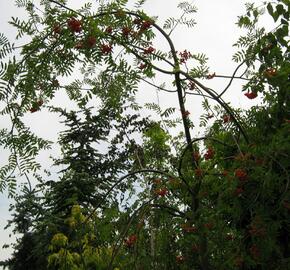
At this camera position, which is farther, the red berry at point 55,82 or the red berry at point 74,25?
the red berry at point 55,82

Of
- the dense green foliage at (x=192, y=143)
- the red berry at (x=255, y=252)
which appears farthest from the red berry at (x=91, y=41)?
the red berry at (x=255, y=252)

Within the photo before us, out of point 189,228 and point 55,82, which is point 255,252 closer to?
point 189,228

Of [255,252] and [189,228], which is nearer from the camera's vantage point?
[255,252]

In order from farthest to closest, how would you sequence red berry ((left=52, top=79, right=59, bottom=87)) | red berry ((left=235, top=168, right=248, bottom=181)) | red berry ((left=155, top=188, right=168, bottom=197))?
1. red berry ((left=155, top=188, right=168, bottom=197))
2. red berry ((left=52, top=79, right=59, bottom=87))
3. red berry ((left=235, top=168, right=248, bottom=181))

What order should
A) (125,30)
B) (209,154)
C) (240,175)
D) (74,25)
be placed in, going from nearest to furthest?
(240,175)
(74,25)
(125,30)
(209,154)

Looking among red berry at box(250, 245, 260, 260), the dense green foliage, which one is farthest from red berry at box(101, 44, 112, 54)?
red berry at box(250, 245, 260, 260)

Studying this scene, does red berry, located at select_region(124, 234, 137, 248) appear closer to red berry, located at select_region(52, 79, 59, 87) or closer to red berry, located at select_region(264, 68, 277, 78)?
red berry, located at select_region(52, 79, 59, 87)

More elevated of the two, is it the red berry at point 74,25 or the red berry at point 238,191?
the red berry at point 74,25

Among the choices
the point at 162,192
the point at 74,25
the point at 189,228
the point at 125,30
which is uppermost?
the point at 125,30

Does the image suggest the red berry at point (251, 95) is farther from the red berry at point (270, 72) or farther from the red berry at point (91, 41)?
the red berry at point (91, 41)

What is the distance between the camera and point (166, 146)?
6.21 meters

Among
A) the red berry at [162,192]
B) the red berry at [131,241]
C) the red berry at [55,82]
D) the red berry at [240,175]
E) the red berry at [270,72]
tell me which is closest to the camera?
the red berry at [240,175]

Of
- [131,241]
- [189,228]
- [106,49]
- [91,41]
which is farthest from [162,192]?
[91,41]

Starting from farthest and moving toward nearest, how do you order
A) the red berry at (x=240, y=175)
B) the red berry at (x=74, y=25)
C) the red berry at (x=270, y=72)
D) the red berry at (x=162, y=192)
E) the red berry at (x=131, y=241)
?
the red berry at (x=162, y=192)
the red berry at (x=131, y=241)
the red berry at (x=270, y=72)
the red berry at (x=74, y=25)
the red berry at (x=240, y=175)
